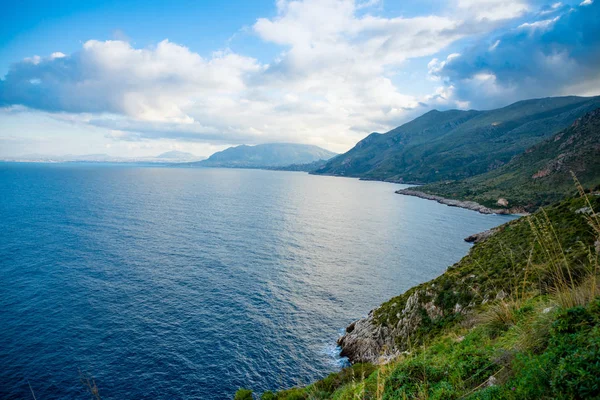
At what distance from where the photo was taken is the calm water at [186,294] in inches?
1249

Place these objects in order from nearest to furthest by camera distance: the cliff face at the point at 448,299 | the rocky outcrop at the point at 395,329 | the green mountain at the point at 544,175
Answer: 1. the cliff face at the point at 448,299
2. the rocky outcrop at the point at 395,329
3. the green mountain at the point at 544,175

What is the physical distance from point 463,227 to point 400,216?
24529 millimetres

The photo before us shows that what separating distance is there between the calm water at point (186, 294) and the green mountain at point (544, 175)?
154ft

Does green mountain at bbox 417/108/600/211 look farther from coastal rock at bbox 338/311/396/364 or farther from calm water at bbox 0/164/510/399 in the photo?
coastal rock at bbox 338/311/396/364

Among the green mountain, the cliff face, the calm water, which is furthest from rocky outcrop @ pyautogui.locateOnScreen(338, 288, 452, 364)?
the green mountain

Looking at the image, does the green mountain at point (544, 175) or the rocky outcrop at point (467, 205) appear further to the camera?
the rocky outcrop at point (467, 205)

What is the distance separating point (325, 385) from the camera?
68.6ft

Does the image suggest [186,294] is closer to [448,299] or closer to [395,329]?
[395,329]

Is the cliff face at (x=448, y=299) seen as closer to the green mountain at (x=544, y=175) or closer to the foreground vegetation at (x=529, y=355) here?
the foreground vegetation at (x=529, y=355)

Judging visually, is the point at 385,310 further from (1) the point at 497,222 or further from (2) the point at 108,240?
(1) the point at 497,222

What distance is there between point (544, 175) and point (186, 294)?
170 meters

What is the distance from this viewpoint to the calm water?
3172cm

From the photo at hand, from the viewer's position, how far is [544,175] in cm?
14300

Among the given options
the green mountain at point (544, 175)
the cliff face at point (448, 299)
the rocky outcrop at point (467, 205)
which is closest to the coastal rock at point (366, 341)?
the cliff face at point (448, 299)
